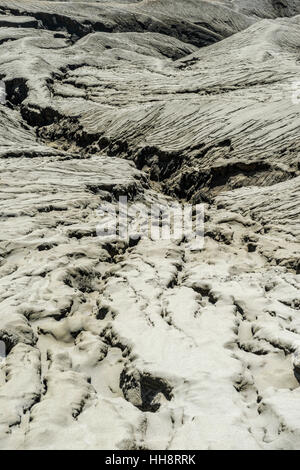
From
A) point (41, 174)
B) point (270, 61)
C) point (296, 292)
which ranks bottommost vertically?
point (41, 174)

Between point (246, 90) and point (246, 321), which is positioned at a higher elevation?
point (246, 90)

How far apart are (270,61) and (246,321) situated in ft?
40.0

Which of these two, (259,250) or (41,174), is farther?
(41,174)

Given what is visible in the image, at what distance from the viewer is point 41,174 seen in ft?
33.1

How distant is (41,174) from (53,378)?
646 centimetres

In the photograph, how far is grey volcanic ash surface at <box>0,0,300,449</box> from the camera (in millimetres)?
3924

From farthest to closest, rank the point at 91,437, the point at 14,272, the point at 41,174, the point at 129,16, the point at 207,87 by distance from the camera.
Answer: the point at 129,16 < the point at 207,87 < the point at 41,174 < the point at 14,272 < the point at 91,437

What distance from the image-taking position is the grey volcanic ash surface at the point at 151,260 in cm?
392

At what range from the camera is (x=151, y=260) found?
7.16 metres

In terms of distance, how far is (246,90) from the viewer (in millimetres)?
13203

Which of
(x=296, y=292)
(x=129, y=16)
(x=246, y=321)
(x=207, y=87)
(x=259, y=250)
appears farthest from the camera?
(x=129, y=16)

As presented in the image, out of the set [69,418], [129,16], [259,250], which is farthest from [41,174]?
[129,16]

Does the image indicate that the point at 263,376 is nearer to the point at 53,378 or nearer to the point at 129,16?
the point at 53,378

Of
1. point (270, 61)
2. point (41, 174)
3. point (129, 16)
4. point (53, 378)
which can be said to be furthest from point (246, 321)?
point (129, 16)
